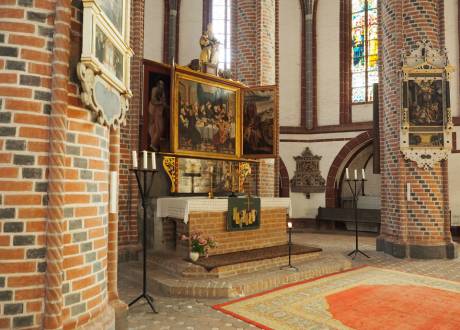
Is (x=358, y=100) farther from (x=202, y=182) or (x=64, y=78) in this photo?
(x=64, y=78)

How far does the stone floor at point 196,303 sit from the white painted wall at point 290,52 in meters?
7.46

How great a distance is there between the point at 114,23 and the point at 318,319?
12.8 ft


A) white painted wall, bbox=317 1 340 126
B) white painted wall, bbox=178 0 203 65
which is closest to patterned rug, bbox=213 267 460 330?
white painted wall, bbox=317 1 340 126

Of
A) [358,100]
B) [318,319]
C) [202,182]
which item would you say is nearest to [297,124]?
[358,100]

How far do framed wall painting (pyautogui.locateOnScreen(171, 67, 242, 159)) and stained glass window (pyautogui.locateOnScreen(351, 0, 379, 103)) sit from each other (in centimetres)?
732

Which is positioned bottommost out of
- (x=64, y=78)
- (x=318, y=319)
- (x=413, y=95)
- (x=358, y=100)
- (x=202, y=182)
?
(x=318, y=319)

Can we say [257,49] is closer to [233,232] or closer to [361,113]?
[233,232]

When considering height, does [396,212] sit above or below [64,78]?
below

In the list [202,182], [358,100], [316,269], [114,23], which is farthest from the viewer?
[358,100]

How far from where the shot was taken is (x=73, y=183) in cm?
277

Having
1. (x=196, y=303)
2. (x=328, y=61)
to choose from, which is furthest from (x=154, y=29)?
(x=196, y=303)

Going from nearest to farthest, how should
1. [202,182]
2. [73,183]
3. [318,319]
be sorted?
[73,183]
[318,319]
[202,182]

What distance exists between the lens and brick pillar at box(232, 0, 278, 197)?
410 inches

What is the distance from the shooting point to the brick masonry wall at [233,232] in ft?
23.8
